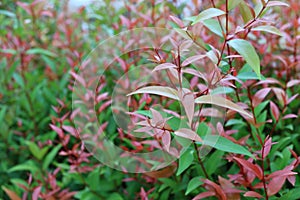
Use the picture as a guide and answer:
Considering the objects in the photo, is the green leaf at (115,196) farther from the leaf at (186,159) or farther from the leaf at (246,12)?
the leaf at (246,12)

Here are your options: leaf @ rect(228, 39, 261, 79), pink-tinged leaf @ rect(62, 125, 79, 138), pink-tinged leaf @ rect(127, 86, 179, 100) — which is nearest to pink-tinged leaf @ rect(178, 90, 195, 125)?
pink-tinged leaf @ rect(127, 86, 179, 100)

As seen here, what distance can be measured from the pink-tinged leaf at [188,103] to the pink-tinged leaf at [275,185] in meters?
0.27

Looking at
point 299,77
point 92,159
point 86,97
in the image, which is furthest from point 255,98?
point 92,159

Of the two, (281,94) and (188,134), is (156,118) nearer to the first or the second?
(188,134)

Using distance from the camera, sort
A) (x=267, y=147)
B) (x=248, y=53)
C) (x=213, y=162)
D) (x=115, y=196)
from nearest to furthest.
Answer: (x=248, y=53)
(x=267, y=147)
(x=213, y=162)
(x=115, y=196)

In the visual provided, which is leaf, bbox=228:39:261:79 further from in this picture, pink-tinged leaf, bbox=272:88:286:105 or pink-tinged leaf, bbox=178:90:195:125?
pink-tinged leaf, bbox=272:88:286:105

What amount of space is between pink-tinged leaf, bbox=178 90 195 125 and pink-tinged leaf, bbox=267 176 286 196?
265 mm

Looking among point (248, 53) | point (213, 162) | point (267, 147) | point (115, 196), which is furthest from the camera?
point (115, 196)

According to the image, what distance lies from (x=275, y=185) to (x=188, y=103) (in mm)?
293

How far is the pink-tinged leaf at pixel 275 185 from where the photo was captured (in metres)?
0.86

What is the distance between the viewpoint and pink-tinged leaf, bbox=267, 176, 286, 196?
0.86 m

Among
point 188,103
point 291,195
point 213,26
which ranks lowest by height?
point 291,195

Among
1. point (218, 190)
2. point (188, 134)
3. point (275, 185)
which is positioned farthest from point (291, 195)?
point (188, 134)

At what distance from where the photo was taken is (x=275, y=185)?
866 millimetres
